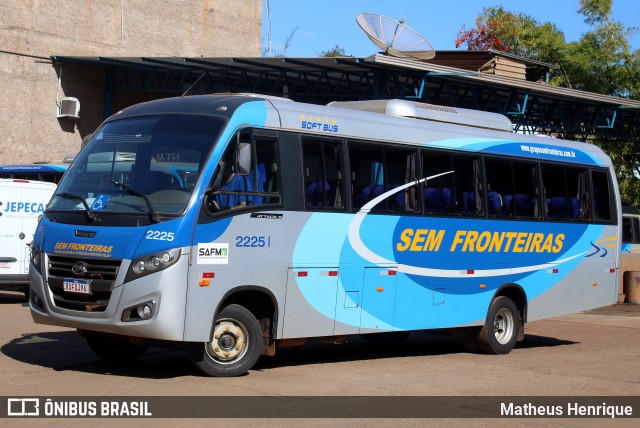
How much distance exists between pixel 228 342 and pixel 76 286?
1.72m

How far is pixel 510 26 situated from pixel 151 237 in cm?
5116

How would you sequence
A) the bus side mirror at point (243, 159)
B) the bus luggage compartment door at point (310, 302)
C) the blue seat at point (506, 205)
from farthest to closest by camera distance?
the blue seat at point (506, 205) < the bus luggage compartment door at point (310, 302) < the bus side mirror at point (243, 159)

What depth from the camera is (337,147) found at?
41.0 feet

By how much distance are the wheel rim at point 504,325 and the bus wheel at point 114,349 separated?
5.50 m

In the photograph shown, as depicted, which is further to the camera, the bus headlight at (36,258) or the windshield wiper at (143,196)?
the bus headlight at (36,258)

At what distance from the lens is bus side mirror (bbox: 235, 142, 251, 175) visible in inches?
432

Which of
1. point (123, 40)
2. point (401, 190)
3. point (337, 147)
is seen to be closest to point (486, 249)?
point (401, 190)

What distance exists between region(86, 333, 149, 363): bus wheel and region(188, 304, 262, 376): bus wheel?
44.4 inches

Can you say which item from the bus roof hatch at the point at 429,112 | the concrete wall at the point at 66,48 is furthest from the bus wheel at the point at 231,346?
the concrete wall at the point at 66,48

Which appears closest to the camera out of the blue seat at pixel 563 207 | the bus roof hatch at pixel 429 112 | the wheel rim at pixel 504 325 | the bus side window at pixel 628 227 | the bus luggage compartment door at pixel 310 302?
the bus luggage compartment door at pixel 310 302

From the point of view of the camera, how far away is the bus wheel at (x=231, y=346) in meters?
11.0

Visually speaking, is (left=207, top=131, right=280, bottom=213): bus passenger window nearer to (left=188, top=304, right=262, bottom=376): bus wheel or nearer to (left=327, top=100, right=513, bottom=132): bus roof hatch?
(left=188, top=304, right=262, bottom=376): bus wheel

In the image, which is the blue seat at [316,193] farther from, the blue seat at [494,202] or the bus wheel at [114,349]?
the blue seat at [494,202]

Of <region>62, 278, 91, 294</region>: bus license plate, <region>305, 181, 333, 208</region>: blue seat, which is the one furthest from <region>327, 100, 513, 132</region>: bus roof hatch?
<region>62, 278, 91, 294</region>: bus license plate
